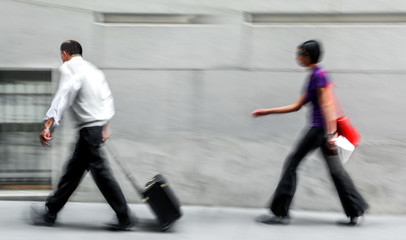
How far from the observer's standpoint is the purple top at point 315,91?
502 centimetres

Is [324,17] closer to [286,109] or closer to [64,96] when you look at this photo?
[286,109]

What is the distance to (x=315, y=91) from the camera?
5.07m

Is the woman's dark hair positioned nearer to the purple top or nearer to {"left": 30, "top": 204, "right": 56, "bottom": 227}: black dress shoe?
the purple top

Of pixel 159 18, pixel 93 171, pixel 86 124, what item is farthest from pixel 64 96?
pixel 159 18

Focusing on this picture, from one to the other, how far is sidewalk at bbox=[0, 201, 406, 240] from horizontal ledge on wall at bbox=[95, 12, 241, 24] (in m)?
1.85

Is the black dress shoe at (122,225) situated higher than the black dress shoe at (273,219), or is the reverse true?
the black dress shoe at (122,225)

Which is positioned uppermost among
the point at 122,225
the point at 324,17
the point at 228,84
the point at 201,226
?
the point at 324,17

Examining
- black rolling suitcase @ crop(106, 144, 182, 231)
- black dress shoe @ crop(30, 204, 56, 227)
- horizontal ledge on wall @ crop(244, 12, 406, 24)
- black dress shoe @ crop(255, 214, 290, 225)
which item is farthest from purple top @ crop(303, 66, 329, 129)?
black dress shoe @ crop(30, 204, 56, 227)

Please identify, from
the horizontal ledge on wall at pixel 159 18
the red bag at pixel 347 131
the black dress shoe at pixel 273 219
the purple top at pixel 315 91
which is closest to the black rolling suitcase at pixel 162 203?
the black dress shoe at pixel 273 219

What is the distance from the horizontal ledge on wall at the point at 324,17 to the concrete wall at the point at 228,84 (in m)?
0.04

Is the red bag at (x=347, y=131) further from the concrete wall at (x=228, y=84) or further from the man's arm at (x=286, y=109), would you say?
the concrete wall at (x=228, y=84)

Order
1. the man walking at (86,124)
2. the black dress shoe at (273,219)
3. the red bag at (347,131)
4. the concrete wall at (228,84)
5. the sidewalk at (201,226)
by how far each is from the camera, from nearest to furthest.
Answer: the man walking at (86,124) < the sidewalk at (201,226) < the red bag at (347,131) < the black dress shoe at (273,219) < the concrete wall at (228,84)

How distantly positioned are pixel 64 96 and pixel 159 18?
1617 mm

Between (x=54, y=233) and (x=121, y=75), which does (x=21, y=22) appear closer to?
(x=121, y=75)
